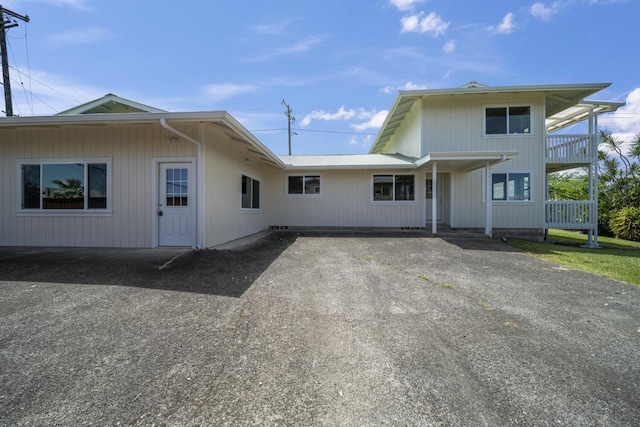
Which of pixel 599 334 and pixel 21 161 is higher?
pixel 21 161

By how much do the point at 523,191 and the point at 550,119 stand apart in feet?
16.4

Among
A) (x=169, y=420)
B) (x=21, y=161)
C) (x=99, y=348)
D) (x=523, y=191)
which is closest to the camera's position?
(x=169, y=420)

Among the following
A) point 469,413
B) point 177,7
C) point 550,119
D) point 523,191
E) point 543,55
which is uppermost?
point 543,55

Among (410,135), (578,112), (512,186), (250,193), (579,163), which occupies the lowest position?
(250,193)

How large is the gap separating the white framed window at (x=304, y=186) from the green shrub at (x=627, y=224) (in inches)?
547

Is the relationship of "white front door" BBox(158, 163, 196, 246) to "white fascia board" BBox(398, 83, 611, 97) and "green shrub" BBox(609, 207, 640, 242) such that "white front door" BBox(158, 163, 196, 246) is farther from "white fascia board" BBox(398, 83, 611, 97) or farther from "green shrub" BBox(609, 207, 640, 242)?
"green shrub" BBox(609, 207, 640, 242)

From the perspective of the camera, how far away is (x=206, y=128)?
6750 millimetres

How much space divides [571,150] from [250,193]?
39.5 feet

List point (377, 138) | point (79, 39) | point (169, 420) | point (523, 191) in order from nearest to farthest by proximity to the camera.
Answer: point (169, 420) < point (79, 39) < point (523, 191) < point (377, 138)

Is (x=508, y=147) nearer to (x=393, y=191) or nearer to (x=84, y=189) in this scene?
(x=393, y=191)

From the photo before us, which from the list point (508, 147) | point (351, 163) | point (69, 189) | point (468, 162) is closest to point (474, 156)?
point (468, 162)

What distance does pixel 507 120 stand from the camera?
35.0 feet

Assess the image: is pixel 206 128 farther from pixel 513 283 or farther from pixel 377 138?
pixel 377 138

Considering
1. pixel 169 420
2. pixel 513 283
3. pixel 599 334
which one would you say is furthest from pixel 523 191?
pixel 169 420
